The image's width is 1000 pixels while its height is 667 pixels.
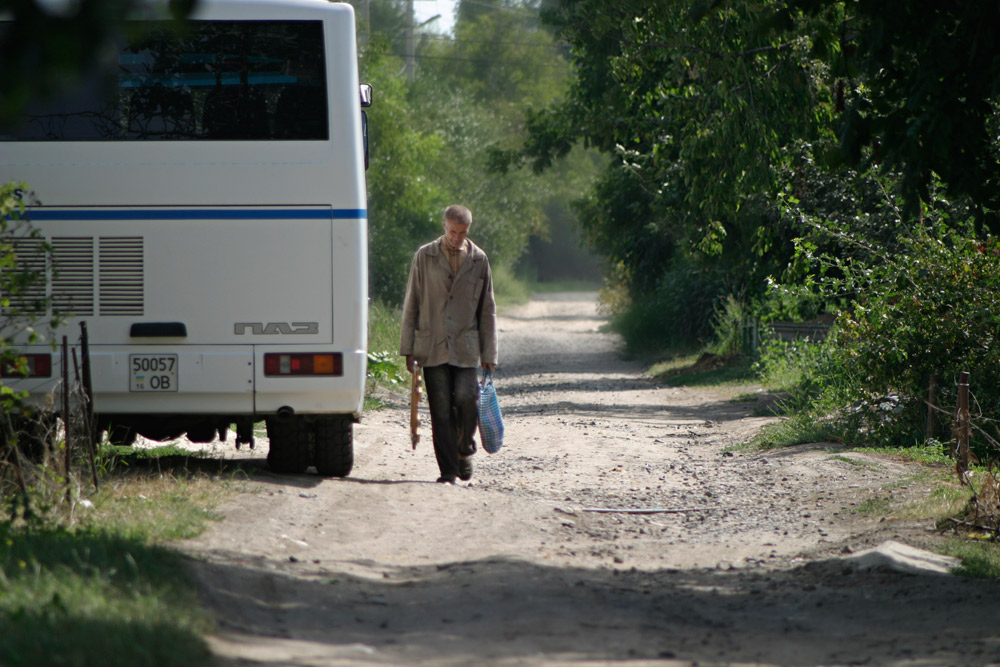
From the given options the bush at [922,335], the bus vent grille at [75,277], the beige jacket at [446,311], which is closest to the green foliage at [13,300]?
the bus vent grille at [75,277]

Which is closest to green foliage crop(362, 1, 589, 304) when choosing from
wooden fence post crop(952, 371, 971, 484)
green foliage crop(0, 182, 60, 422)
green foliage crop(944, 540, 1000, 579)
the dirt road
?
the dirt road

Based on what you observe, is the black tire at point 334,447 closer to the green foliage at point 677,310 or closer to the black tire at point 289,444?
the black tire at point 289,444

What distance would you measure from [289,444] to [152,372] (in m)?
1.29

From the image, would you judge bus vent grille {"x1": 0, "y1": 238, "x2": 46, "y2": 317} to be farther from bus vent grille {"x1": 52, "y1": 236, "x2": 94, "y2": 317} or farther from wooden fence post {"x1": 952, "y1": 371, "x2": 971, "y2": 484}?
wooden fence post {"x1": 952, "y1": 371, "x2": 971, "y2": 484}

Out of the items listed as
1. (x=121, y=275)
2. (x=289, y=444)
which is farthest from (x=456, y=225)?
(x=121, y=275)

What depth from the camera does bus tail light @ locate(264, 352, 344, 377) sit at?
7855mm

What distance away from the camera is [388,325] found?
2156 centimetres

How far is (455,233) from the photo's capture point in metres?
8.44

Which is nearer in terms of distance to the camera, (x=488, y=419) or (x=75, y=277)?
(x=75, y=277)

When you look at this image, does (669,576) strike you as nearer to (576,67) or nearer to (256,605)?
(256,605)

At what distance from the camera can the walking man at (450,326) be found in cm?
852

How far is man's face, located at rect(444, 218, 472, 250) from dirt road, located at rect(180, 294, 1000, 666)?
1809 mm

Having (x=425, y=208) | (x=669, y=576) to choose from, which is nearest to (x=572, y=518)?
(x=669, y=576)

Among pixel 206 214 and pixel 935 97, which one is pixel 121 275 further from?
pixel 935 97
